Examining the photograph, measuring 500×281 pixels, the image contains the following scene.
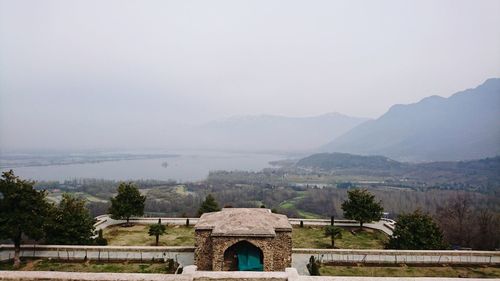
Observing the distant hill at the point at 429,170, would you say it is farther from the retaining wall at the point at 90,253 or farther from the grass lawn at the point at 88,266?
the grass lawn at the point at 88,266

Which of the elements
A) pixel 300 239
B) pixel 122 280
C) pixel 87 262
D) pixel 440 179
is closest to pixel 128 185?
pixel 87 262

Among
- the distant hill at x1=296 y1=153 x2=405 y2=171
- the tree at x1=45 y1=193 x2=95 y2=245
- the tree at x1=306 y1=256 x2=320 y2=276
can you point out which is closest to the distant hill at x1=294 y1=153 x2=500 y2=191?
the distant hill at x1=296 y1=153 x2=405 y2=171

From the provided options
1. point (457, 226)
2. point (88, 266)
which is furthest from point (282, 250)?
point (457, 226)

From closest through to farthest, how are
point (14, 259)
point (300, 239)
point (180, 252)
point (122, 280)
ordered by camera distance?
point (122, 280)
point (14, 259)
point (180, 252)
point (300, 239)

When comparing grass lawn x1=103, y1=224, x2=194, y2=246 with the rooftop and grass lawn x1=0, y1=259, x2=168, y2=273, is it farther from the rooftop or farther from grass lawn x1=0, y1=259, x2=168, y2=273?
the rooftop

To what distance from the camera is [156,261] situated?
57.7ft

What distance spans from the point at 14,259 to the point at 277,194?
73.7 metres

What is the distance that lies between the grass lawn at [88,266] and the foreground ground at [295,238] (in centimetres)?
417

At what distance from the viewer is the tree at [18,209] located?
15.7 meters

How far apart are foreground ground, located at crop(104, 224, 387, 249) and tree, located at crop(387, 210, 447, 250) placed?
Answer: 7.07ft

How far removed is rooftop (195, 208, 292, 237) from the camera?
49.5 feet

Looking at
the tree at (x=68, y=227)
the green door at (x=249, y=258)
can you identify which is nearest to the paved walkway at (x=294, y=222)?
the tree at (x=68, y=227)

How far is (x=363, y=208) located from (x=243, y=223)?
41.0 feet

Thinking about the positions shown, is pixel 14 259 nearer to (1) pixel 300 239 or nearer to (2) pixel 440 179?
(1) pixel 300 239
